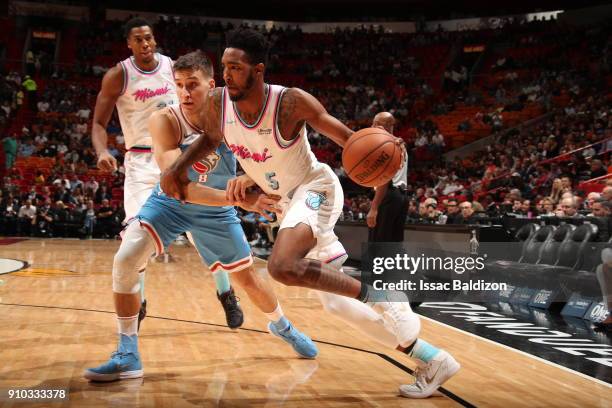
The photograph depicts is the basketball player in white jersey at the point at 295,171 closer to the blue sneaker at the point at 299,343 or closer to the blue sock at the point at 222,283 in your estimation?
the blue sneaker at the point at 299,343

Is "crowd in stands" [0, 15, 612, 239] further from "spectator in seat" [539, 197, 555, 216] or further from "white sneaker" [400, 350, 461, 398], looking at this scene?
"white sneaker" [400, 350, 461, 398]

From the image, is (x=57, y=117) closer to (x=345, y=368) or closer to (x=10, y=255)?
(x=10, y=255)

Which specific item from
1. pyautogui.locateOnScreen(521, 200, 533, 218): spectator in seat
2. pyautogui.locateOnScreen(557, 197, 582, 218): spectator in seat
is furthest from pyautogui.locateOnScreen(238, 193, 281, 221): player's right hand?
pyautogui.locateOnScreen(521, 200, 533, 218): spectator in seat

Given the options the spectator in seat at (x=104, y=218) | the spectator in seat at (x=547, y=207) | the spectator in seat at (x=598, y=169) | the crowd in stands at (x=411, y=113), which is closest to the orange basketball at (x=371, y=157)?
the crowd in stands at (x=411, y=113)

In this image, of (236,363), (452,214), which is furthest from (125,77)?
(452,214)

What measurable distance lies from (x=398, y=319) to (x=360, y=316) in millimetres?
182

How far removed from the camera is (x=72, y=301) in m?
6.41

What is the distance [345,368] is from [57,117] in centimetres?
1985

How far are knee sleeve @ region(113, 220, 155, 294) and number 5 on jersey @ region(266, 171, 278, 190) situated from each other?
31.3 inches

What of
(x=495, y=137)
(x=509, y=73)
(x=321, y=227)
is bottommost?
(x=321, y=227)

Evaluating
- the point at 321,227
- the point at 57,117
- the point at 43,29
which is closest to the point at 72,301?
the point at 321,227

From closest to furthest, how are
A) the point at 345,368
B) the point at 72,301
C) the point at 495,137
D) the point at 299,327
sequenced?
1. the point at 345,368
2. the point at 299,327
3. the point at 72,301
4. the point at 495,137

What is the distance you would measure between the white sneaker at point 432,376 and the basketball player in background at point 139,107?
1.70m

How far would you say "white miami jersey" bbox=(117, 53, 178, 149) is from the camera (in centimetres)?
480
